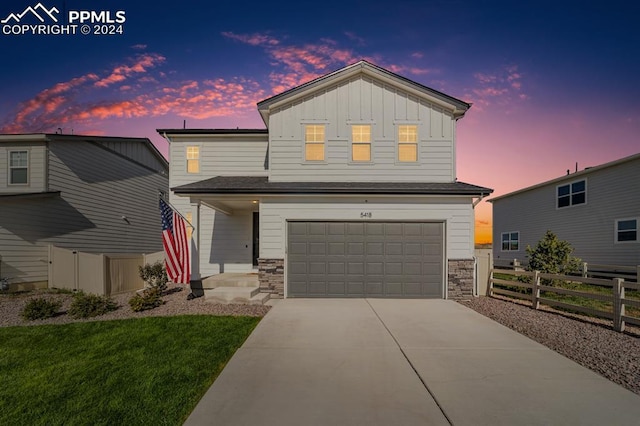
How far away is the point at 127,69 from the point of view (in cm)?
1325

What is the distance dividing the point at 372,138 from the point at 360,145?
0.50 metres

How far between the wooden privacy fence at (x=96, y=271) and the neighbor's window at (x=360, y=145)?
29.5 feet

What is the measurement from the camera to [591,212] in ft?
58.2

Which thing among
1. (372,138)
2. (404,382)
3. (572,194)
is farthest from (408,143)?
(572,194)

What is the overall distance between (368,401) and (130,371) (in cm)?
359

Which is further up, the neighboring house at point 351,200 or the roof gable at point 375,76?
the roof gable at point 375,76

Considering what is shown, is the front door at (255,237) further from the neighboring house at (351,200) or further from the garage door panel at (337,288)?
the garage door panel at (337,288)

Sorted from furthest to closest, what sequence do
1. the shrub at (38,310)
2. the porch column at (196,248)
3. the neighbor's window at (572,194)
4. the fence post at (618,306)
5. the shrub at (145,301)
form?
the neighbor's window at (572,194)
the porch column at (196,248)
the shrub at (145,301)
the shrub at (38,310)
the fence post at (618,306)

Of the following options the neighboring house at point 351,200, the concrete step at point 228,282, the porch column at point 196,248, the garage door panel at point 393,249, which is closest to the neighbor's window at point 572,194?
the neighboring house at point 351,200

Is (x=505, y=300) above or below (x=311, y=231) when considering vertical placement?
below

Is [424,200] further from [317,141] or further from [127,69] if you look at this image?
[127,69]

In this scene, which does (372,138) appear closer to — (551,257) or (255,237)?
(255,237)

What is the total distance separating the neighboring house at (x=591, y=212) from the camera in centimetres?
1570

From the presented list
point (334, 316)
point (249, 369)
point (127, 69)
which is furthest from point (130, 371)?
point (127, 69)
